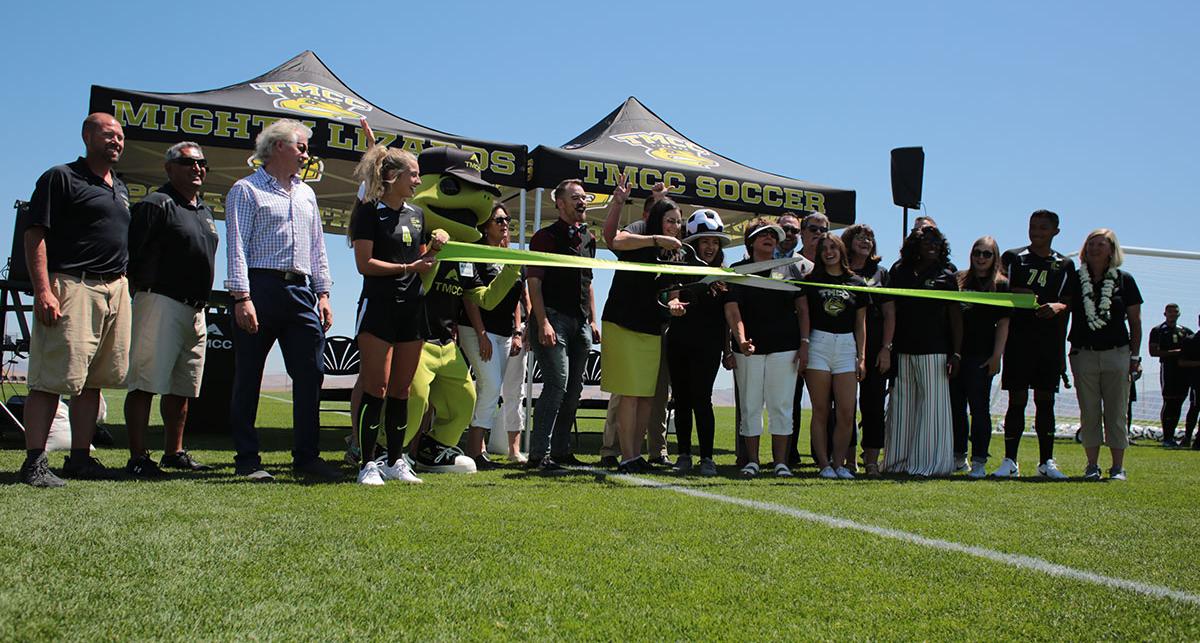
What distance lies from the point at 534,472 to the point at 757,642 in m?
3.81

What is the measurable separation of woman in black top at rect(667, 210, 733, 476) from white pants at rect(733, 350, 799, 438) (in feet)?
0.82

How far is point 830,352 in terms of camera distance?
250 inches

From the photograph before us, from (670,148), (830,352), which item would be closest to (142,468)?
(830,352)

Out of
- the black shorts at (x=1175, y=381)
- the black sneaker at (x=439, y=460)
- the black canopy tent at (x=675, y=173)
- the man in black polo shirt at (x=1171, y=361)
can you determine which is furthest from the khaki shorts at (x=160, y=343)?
the black shorts at (x=1175, y=381)

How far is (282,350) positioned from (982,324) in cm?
501

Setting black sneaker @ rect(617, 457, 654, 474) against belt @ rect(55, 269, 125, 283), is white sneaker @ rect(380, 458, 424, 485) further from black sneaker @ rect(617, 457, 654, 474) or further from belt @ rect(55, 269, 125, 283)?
belt @ rect(55, 269, 125, 283)

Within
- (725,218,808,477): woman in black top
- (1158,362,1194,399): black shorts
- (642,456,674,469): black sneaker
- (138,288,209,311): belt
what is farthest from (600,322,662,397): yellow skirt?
(1158,362,1194,399): black shorts

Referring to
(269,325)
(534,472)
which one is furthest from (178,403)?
(534,472)

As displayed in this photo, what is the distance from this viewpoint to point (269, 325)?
4.78 meters

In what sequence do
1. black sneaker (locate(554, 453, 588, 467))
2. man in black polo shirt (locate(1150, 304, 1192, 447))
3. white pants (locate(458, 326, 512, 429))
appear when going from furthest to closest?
man in black polo shirt (locate(1150, 304, 1192, 447)), black sneaker (locate(554, 453, 588, 467)), white pants (locate(458, 326, 512, 429))

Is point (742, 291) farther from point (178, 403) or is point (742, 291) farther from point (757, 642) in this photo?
point (757, 642)

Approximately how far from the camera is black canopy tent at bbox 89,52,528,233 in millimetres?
6848

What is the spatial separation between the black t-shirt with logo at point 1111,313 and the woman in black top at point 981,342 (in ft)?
1.66

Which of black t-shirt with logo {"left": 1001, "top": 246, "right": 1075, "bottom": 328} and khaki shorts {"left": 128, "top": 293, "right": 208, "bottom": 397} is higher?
black t-shirt with logo {"left": 1001, "top": 246, "right": 1075, "bottom": 328}
